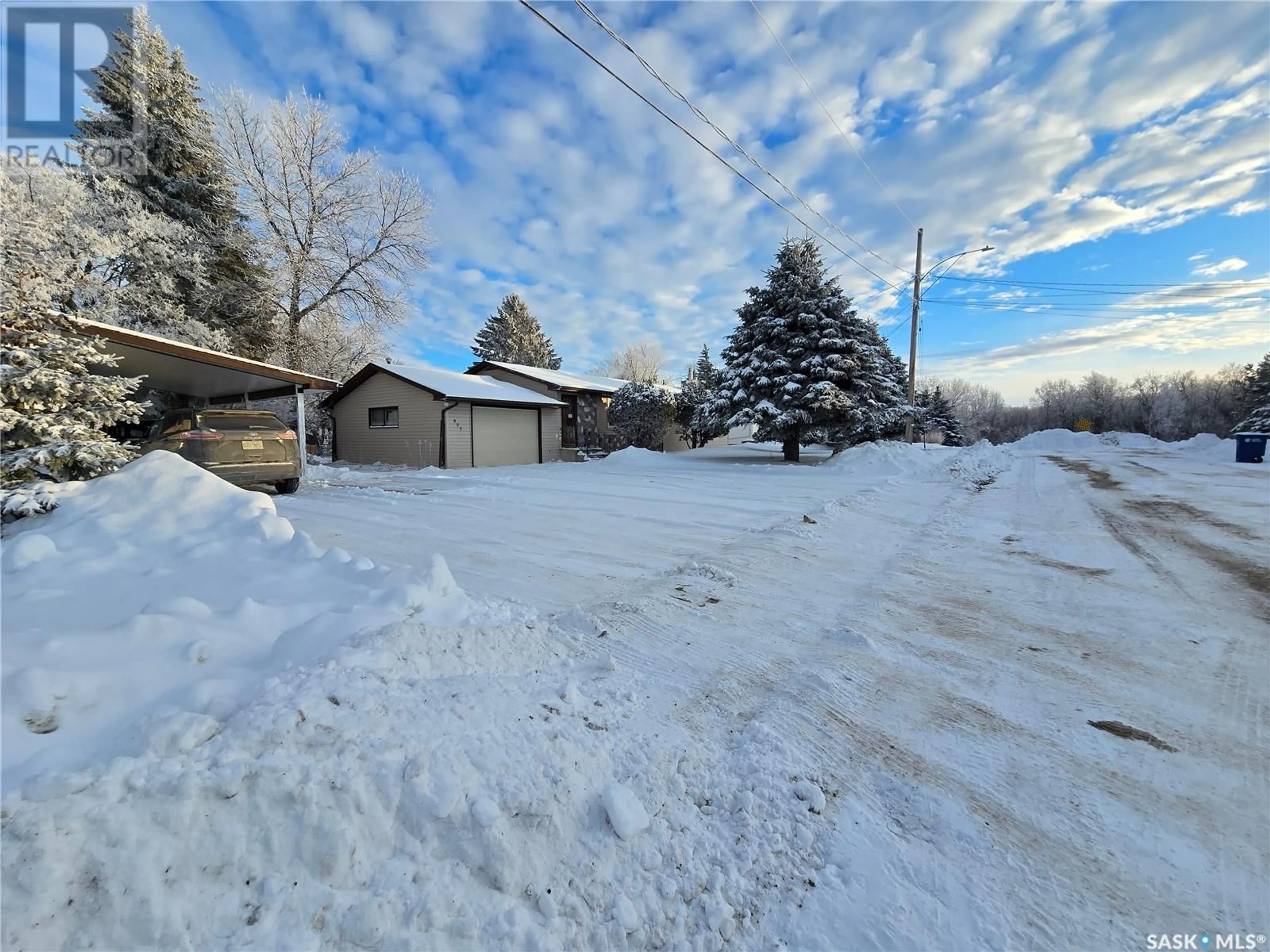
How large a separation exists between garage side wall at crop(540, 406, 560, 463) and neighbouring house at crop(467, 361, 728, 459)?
0.31 m

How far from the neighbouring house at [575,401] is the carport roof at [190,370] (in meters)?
9.79

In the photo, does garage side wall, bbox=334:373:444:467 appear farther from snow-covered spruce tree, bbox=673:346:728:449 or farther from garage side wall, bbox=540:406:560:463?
snow-covered spruce tree, bbox=673:346:728:449

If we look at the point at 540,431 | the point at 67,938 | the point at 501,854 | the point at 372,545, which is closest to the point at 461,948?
the point at 501,854

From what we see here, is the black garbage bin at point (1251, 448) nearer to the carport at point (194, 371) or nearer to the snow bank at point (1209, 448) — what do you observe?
the snow bank at point (1209, 448)

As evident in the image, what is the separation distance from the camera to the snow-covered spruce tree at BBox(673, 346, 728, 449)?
1655cm

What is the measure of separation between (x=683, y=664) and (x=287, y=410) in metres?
21.2

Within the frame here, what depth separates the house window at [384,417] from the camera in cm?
1753

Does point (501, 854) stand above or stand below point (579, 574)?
below

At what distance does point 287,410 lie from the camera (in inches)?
745

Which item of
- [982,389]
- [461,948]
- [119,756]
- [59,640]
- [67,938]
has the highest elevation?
[982,389]

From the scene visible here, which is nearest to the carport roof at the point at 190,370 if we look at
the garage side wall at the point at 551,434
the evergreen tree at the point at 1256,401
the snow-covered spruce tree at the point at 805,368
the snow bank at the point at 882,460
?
the garage side wall at the point at 551,434

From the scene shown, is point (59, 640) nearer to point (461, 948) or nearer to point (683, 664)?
point (461, 948)

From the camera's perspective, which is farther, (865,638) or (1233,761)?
(865,638)

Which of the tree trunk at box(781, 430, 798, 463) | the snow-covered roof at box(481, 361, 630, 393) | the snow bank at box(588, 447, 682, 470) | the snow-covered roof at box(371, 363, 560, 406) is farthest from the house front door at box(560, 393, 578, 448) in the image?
the tree trunk at box(781, 430, 798, 463)
